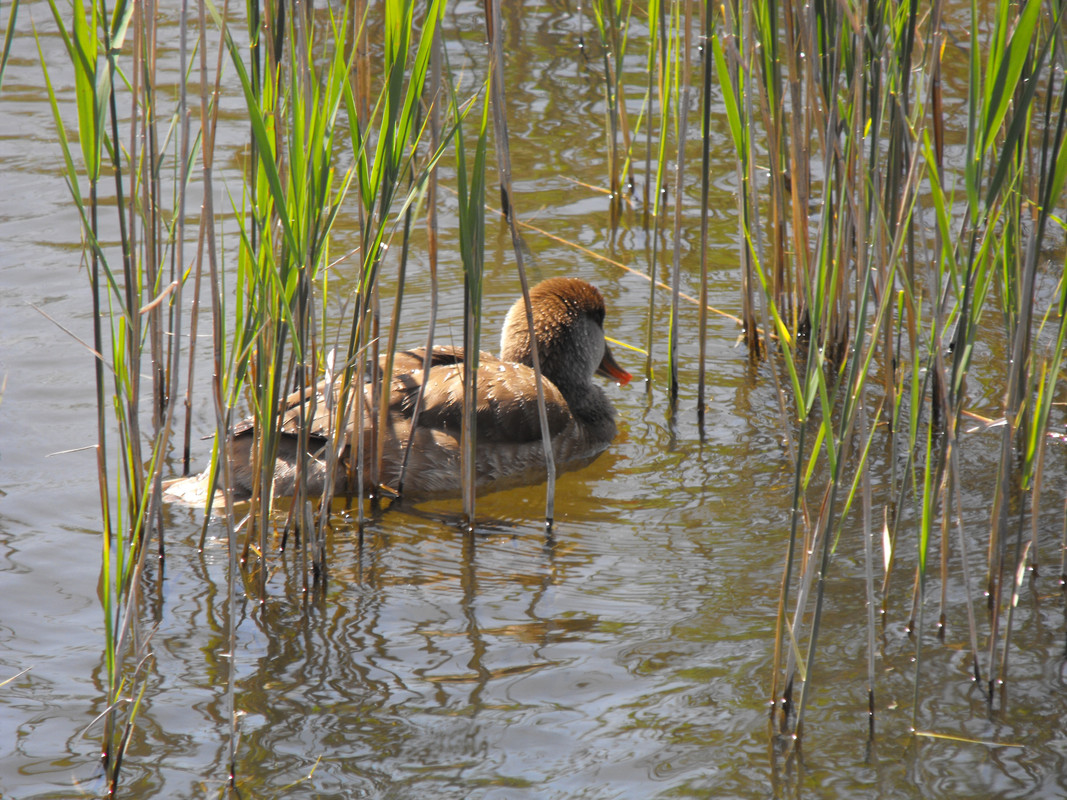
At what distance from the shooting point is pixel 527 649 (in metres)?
3.45

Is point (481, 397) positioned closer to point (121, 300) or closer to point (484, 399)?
point (484, 399)

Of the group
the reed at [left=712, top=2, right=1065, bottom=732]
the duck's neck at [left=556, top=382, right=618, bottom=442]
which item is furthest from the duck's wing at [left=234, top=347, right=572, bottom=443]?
the reed at [left=712, top=2, right=1065, bottom=732]

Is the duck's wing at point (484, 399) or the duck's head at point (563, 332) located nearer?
the duck's wing at point (484, 399)

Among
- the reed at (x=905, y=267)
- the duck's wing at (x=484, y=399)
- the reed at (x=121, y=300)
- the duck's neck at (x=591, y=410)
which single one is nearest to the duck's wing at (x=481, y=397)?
the duck's wing at (x=484, y=399)

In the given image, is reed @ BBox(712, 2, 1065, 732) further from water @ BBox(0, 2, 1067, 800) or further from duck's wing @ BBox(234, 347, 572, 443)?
duck's wing @ BBox(234, 347, 572, 443)

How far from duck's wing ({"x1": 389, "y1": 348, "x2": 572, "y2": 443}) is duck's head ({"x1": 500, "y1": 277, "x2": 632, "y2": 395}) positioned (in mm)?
377

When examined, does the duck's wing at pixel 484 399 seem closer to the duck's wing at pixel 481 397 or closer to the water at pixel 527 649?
the duck's wing at pixel 481 397

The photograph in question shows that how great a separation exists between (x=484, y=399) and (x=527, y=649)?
147 cm

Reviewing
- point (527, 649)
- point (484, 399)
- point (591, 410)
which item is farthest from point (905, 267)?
point (591, 410)

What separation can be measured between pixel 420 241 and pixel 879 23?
12.1 ft

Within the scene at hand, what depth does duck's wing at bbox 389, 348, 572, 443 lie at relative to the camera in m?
4.52

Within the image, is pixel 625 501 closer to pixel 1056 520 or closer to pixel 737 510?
pixel 737 510

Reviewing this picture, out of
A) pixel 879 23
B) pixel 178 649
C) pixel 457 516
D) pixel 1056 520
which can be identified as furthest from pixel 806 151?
pixel 178 649

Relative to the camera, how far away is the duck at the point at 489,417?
4.30 metres
